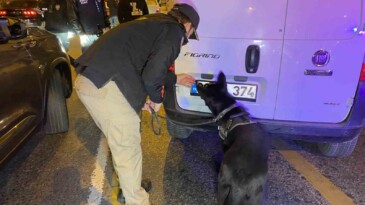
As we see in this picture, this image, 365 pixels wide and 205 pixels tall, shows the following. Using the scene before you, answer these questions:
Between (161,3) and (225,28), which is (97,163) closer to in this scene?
(225,28)

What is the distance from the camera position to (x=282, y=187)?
2.83m

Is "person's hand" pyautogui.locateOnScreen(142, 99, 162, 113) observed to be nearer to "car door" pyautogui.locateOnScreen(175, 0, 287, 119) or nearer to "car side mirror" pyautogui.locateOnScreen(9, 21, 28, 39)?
"car door" pyautogui.locateOnScreen(175, 0, 287, 119)

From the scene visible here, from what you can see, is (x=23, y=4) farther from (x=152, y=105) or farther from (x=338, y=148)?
(x=338, y=148)

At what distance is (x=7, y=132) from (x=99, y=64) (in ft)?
3.28

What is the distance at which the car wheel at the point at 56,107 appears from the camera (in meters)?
3.48

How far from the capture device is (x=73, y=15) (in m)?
5.68

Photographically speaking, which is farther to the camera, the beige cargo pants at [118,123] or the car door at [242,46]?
the car door at [242,46]

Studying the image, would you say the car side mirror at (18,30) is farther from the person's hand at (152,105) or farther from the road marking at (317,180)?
the road marking at (317,180)

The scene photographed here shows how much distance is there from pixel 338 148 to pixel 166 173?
5.53ft

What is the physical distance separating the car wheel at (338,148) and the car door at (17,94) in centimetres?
277

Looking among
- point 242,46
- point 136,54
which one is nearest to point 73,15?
point 242,46

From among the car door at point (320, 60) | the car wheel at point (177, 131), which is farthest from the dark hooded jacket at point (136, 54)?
the car wheel at point (177, 131)

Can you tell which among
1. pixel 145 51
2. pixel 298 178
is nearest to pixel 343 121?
pixel 298 178

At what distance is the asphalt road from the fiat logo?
3.55 feet
